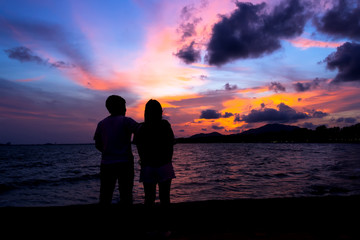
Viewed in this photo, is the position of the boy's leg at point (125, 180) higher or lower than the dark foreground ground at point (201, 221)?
higher

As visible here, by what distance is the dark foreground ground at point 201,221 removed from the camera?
10.1ft

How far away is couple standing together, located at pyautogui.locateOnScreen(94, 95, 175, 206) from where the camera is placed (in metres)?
3.24

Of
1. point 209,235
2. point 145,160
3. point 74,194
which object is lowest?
point 74,194

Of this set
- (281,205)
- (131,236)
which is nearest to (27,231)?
(131,236)

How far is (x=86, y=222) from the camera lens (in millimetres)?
3326

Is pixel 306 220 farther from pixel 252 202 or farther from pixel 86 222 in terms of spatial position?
pixel 86 222

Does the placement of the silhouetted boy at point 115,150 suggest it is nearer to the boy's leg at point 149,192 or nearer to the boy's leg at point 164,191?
the boy's leg at point 149,192

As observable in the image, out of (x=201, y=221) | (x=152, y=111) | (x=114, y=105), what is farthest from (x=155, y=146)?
(x=201, y=221)

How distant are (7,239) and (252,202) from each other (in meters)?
3.72

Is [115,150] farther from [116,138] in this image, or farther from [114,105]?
[114,105]

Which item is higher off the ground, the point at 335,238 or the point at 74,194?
the point at 335,238

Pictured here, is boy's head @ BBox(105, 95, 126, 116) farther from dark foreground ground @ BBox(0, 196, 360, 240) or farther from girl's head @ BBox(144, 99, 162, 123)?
dark foreground ground @ BBox(0, 196, 360, 240)

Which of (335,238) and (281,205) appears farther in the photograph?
(281,205)

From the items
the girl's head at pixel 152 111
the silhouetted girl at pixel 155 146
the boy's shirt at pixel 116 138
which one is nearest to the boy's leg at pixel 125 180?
the boy's shirt at pixel 116 138
